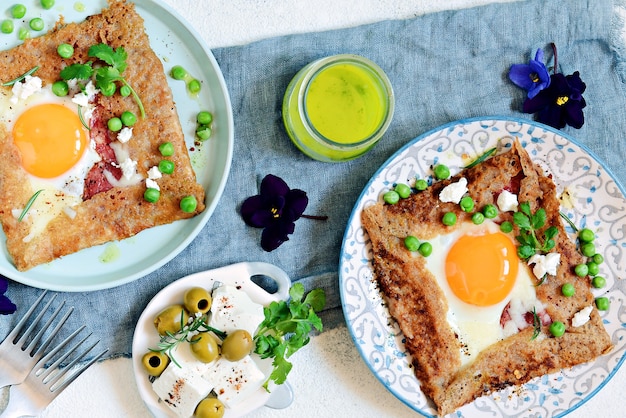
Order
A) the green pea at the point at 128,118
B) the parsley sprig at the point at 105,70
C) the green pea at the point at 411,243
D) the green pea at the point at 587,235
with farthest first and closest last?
the green pea at the point at 587,235
the green pea at the point at 411,243
the green pea at the point at 128,118
the parsley sprig at the point at 105,70

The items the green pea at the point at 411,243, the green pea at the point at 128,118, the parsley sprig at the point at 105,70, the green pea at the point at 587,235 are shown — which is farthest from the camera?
the green pea at the point at 587,235

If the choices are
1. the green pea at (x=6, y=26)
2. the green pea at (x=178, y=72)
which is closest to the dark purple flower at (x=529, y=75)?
the green pea at (x=178, y=72)

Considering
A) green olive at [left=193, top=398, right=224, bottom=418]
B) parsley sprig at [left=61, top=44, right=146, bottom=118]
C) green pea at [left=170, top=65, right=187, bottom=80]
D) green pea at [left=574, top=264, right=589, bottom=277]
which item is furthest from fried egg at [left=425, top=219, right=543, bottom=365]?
parsley sprig at [left=61, top=44, right=146, bottom=118]

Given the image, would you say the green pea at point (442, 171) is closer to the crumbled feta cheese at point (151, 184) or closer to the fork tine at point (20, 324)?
the crumbled feta cheese at point (151, 184)

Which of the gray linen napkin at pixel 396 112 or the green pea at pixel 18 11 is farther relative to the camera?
the gray linen napkin at pixel 396 112

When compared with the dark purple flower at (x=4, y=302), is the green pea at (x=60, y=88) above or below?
above

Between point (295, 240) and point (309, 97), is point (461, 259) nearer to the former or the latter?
point (295, 240)

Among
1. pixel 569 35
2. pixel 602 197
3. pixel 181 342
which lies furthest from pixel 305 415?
pixel 569 35
